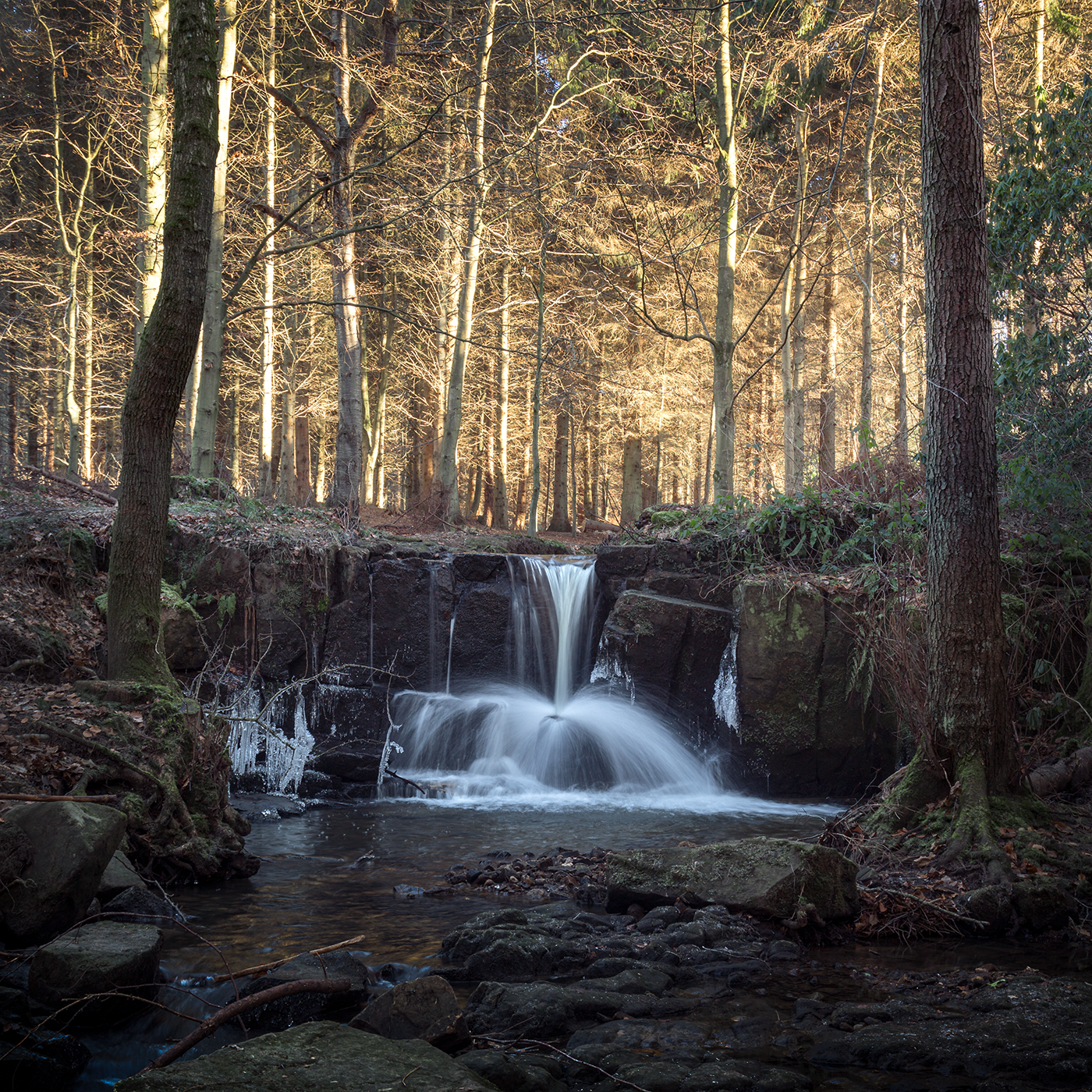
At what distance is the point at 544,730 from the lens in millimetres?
11141

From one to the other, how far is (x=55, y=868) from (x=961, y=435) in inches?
251

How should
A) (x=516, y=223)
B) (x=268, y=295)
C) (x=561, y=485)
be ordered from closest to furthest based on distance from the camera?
(x=268, y=295) → (x=516, y=223) → (x=561, y=485)

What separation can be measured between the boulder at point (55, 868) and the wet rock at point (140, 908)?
0.26 meters

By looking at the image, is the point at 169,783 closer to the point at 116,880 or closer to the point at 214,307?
the point at 116,880

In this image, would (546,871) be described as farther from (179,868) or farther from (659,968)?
(179,868)

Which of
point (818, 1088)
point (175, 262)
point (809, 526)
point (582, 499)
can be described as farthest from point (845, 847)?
point (582, 499)

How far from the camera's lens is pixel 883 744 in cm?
1016

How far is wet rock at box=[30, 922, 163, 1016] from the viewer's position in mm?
4031

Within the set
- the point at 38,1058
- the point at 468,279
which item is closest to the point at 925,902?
the point at 38,1058

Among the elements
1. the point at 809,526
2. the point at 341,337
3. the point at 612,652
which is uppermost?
the point at 341,337

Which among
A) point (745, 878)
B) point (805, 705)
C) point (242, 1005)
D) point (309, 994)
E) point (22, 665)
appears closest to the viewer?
point (242, 1005)

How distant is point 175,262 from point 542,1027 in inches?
234

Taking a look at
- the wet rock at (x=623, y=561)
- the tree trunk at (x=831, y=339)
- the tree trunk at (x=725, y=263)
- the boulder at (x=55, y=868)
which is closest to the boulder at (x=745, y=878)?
the boulder at (x=55, y=868)

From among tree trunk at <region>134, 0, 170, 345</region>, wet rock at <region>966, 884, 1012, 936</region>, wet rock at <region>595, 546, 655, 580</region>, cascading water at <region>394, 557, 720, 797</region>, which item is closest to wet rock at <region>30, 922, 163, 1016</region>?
wet rock at <region>966, 884, 1012, 936</region>
